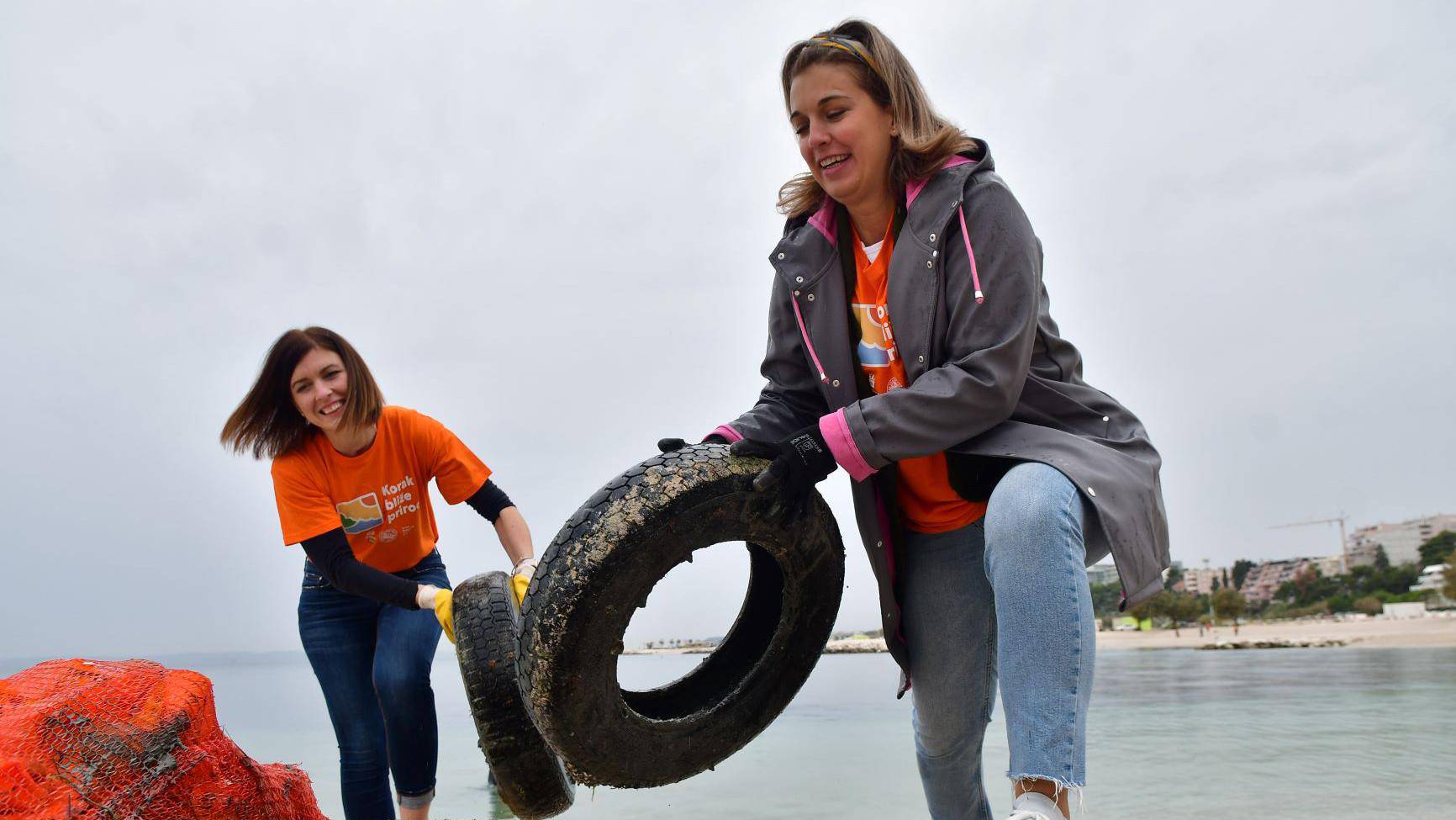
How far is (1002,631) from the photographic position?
176 centimetres

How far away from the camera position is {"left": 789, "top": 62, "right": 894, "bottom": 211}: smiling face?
7.39ft

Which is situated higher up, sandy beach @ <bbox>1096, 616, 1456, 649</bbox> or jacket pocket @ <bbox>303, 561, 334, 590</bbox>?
jacket pocket @ <bbox>303, 561, 334, 590</bbox>

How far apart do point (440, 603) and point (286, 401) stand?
4.10 ft

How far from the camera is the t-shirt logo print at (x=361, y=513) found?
395cm

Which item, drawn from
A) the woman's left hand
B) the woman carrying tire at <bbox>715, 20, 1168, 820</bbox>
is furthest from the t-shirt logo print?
the woman carrying tire at <bbox>715, 20, 1168, 820</bbox>

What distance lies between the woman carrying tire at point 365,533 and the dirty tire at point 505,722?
16.5 inches

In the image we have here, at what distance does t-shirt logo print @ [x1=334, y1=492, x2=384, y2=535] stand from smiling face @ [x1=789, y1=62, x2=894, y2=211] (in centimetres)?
264

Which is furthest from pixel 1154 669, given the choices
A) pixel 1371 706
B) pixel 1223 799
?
pixel 1223 799

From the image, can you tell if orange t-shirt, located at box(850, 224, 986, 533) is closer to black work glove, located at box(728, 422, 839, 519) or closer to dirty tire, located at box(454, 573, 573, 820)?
black work glove, located at box(728, 422, 839, 519)

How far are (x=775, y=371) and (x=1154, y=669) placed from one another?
3122 centimetres

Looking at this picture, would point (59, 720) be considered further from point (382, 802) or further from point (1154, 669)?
point (1154, 669)

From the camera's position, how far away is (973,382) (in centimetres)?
193

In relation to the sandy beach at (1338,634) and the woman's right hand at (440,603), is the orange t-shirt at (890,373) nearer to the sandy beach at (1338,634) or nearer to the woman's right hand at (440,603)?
the woman's right hand at (440,603)

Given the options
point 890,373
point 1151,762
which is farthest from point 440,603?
point 1151,762
